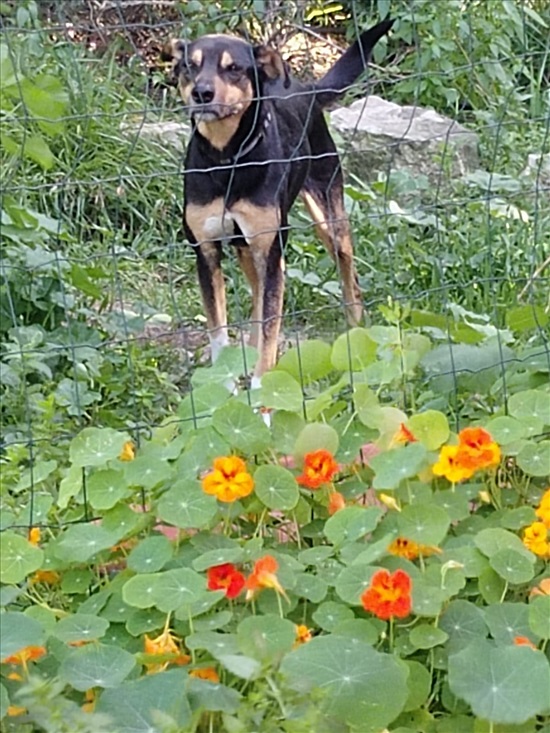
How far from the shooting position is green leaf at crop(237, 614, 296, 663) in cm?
215

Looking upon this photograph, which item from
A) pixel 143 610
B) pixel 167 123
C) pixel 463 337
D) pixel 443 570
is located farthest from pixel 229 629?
pixel 167 123

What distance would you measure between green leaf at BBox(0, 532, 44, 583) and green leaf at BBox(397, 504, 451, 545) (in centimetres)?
72

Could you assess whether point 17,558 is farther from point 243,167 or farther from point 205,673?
point 243,167

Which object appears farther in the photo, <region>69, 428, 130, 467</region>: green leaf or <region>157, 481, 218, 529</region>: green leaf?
A: <region>69, 428, 130, 467</region>: green leaf

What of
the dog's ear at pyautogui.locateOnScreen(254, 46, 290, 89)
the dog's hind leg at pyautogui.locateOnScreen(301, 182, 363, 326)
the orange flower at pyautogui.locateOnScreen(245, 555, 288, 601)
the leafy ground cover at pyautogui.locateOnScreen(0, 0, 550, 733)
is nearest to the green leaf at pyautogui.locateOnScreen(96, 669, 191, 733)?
the leafy ground cover at pyautogui.locateOnScreen(0, 0, 550, 733)

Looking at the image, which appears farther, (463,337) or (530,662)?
(463,337)

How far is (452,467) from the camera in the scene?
8.55 ft

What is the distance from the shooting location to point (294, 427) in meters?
2.74

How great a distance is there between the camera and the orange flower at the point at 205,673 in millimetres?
2215

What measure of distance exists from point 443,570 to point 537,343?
1141 millimetres

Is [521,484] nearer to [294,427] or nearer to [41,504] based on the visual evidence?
[294,427]

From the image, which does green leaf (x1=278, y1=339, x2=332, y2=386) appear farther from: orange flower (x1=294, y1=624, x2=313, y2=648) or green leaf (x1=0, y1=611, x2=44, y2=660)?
green leaf (x1=0, y1=611, x2=44, y2=660)

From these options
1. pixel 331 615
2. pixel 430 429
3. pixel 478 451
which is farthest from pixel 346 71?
pixel 331 615

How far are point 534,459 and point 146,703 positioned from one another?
1.05m
